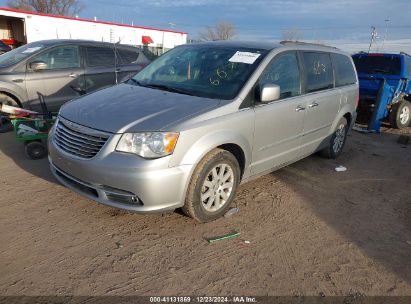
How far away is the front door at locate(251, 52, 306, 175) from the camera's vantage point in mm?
3984

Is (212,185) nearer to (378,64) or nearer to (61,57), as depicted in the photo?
(61,57)

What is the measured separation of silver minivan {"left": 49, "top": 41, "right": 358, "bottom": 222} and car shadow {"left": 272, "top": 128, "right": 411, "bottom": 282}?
0.56m

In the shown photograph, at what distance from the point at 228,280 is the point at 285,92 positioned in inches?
94.0

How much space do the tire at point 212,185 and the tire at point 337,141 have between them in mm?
2619

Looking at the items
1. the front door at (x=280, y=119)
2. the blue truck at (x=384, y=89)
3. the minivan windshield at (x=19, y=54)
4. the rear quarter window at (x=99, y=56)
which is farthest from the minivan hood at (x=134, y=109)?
the blue truck at (x=384, y=89)

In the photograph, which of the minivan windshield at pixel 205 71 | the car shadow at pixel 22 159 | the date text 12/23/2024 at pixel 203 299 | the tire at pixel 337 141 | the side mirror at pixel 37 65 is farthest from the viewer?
the side mirror at pixel 37 65

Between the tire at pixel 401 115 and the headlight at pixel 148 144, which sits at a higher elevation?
the headlight at pixel 148 144

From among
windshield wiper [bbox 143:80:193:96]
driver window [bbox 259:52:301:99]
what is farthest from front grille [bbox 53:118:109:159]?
driver window [bbox 259:52:301:99]

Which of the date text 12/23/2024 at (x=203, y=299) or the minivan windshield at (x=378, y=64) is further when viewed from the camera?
the minivan windshield at (x=378, y=64)

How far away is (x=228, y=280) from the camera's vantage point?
113 inches

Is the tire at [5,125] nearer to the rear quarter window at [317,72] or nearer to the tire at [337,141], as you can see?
the rear quarter window at [317,72]

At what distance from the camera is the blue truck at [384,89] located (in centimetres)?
858

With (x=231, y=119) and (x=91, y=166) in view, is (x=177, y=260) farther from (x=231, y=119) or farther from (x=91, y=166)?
(x=231, y=119)

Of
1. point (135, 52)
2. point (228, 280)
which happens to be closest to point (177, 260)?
point (228, 280)
